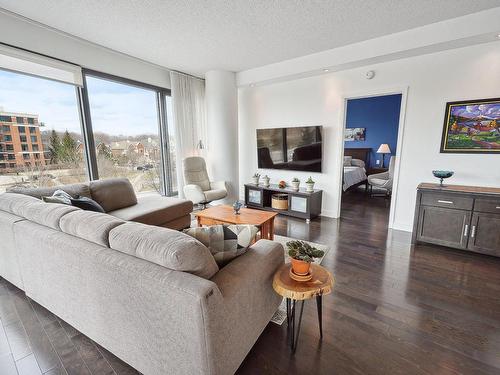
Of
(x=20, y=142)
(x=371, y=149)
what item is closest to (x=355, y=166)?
(x=371, y=149)

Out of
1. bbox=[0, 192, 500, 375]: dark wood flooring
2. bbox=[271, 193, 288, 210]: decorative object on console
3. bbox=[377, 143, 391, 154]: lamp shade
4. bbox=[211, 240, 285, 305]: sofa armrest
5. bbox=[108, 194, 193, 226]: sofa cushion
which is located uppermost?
bbox=[377, 143, 391, 154]: lamp shade

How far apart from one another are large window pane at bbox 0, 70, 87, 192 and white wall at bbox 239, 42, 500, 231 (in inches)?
126

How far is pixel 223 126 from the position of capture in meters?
4.60

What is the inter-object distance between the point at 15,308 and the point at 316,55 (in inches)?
175

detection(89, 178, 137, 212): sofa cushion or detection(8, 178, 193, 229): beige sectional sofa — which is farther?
detection(89, 178, 137, 212): sofa cushion

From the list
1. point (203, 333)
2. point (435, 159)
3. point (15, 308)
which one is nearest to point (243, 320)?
point (203, 333)

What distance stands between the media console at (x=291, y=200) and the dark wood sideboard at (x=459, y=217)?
1427 mm

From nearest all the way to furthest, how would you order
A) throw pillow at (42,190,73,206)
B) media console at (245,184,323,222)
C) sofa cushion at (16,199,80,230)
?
sofa cushion at (16,199,80,230), throw pillow at (42,190,73,206), media console at (245,184,323,222)

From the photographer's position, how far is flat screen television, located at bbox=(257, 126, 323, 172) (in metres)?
4.09

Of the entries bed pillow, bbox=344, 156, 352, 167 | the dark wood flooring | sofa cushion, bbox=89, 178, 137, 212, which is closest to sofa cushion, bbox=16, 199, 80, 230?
the dark wood flooring

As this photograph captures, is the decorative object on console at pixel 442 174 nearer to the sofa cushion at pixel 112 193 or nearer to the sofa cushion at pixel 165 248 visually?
the sofa cushion at pixel 165 248

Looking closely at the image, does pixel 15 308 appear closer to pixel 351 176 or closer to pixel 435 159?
pixel 435 159

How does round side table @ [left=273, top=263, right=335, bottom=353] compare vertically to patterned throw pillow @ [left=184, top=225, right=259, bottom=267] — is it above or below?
below

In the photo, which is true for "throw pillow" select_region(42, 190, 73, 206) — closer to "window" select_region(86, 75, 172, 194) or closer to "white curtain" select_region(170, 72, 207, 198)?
"window" select_region(86, 75, 172, 194)
